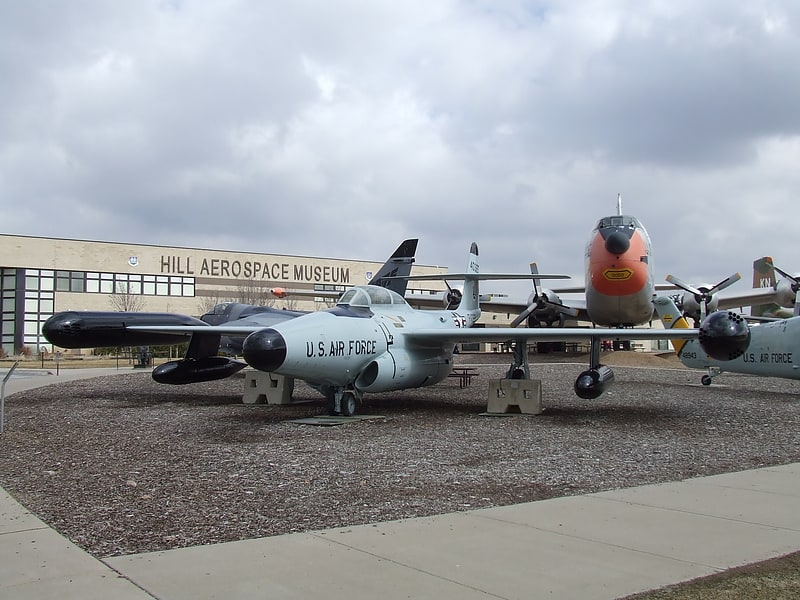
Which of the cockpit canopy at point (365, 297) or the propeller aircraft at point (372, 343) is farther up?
the cockpit canopy at point (365, 297)

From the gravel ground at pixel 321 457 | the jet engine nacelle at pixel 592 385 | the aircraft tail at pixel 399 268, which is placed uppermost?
the aircraft tail at pixel 399 268

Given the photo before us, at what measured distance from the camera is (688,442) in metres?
10.9

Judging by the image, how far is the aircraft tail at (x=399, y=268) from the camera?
2031 cm

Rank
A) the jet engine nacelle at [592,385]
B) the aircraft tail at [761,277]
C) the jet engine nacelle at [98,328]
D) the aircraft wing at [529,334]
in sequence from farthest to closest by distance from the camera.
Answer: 1. the aircraft tail at [761,277]
2. the jet engine nacelle at [98,328]
3. the jet engine nacelle at [592,385]
4. the aircraft wing at [529,334]

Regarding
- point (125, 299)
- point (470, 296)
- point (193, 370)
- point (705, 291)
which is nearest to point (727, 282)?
point (705, 291)

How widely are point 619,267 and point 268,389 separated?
12201mm

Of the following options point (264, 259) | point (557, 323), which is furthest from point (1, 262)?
point (557, 323)

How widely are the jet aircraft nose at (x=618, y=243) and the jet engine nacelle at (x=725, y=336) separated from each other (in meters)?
9.92

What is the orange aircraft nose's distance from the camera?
74.6ft

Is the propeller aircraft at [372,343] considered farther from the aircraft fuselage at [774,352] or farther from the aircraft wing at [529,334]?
the aircraft fuselage at [774,352]

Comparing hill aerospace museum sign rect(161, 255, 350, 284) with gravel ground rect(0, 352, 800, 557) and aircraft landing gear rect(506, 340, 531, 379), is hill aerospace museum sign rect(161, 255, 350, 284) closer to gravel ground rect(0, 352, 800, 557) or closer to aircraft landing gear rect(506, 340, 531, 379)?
gravel ground rect(0, 352, 800, 557)

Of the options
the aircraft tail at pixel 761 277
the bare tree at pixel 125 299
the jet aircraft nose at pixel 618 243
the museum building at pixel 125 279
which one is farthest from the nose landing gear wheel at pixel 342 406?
the bare tree at pixel 125 299

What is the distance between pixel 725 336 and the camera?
1257 centimetres

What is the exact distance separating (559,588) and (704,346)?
979 cm
